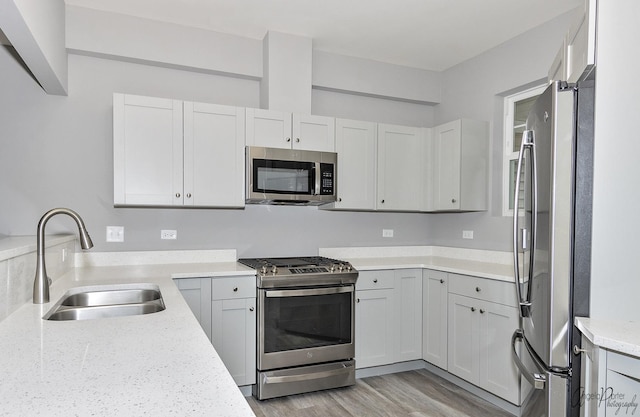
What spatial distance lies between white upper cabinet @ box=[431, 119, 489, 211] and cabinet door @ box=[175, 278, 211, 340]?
2134 millimetres

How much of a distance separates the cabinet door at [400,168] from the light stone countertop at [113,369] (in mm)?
2366

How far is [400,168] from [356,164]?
17.8 inches

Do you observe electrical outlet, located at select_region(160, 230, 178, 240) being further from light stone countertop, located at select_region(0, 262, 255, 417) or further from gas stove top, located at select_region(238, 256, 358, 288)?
light stone countertop, located at select_region(0, 262, 255, 417)

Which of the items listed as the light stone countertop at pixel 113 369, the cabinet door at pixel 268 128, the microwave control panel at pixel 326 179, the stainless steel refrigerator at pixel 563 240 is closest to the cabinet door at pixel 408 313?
the microwave control panel at pixel 326 179

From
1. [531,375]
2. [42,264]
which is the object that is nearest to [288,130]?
[42,264]

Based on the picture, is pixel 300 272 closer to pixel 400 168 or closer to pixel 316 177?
pixel 316 177

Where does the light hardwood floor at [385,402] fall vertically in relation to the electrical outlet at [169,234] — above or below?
below

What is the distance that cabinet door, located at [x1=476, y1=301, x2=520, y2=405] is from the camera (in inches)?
108

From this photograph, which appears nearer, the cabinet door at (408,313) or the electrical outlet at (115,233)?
the electrical outlet at (115,233)

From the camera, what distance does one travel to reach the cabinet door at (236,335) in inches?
114

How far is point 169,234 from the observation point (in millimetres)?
3305

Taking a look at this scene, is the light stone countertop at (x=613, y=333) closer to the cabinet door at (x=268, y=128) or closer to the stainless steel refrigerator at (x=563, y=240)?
the stainless steel refrigerator at (x=563, y=240)

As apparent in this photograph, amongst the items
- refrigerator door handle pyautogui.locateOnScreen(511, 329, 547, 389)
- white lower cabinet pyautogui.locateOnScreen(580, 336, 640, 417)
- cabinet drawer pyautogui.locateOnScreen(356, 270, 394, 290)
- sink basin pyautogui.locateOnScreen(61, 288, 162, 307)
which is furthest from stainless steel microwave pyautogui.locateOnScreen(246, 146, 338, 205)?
white lower cabinet pyautogui.locateOnScreen(580, 336, 640, 417)

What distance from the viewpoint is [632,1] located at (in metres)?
1.56
